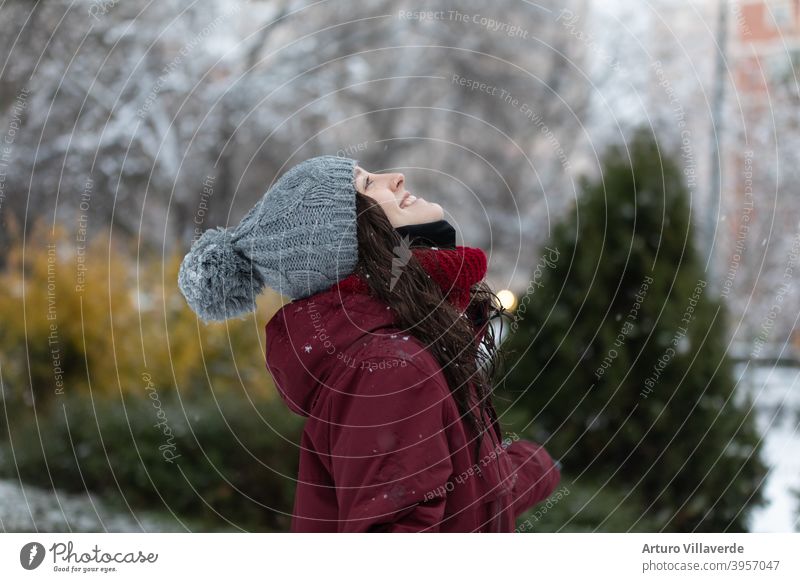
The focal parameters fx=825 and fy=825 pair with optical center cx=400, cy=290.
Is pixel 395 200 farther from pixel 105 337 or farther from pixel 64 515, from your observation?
pixel 105 337

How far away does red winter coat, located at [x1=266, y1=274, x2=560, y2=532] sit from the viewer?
1533mm

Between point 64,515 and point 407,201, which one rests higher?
point 407,201

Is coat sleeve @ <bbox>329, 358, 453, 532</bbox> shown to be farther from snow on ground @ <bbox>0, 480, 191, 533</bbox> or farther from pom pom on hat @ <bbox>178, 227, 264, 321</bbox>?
snow on ground @ <bbox>0, 480, 191, 533</bbox>

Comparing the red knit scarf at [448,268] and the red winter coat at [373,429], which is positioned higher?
the red knit scarf at [448,268]

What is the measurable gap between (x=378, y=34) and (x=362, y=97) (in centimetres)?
99

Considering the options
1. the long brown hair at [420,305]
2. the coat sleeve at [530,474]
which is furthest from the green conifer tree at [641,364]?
the long brown hair at [420,305]

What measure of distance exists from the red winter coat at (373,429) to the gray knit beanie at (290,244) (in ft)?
0.22

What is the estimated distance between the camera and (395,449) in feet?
5.02

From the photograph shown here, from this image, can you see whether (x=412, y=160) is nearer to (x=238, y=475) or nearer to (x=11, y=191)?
(x=11, y=191)

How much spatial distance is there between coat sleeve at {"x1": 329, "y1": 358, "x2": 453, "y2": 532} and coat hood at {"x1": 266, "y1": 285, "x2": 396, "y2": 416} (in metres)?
0.09

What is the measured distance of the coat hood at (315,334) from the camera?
1.63 metres

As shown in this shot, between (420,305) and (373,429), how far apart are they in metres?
0.28

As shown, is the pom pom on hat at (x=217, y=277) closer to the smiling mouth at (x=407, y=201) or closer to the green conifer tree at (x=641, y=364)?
the smiling mouth at (x=407, y=201)

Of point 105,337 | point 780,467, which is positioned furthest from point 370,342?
point 105,337
